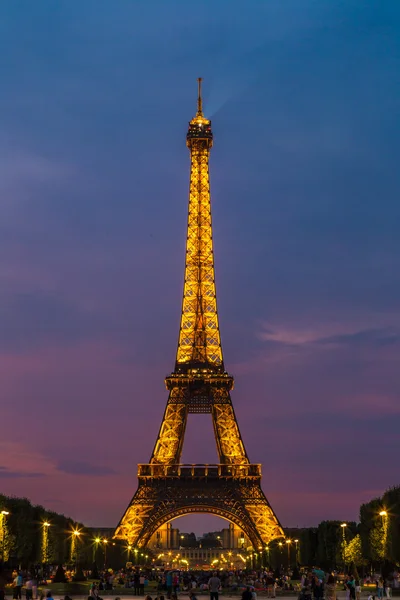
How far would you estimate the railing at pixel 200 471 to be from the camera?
11269 centimetres

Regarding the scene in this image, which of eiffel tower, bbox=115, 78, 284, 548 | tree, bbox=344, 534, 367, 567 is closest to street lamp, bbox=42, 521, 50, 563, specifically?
eiffel tower, bbox=115, 78, 284, 548

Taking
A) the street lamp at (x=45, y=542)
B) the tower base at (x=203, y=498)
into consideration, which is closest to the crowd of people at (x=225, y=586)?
the street lamp at (x=45, y=542)

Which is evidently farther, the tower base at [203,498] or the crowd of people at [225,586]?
the tower base at [203,498]

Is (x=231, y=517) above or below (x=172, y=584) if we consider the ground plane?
above

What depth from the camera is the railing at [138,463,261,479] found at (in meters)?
113

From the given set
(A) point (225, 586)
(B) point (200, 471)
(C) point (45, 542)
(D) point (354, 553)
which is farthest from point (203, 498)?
(A) point (225, 586)

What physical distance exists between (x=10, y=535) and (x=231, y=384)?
141 ft

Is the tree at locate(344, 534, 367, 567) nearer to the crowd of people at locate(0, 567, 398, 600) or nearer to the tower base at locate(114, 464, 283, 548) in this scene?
the crowd of people at locate(0, 567, 398, 600)

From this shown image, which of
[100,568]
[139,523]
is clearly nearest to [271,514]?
[139,523]

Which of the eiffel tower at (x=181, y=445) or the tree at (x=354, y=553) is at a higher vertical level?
the eiffel tower at (x=181, y=445)

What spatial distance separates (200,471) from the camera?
115 metres

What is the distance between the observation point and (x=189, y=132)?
126 m

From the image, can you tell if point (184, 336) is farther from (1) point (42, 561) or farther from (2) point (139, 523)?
(1) point (42, 561)

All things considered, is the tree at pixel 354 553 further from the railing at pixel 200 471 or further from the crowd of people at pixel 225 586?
the railing at pixel 200 471
